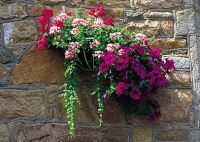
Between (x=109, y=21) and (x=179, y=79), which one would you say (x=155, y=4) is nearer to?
(x=109, y=21)

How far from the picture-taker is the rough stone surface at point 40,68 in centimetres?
322

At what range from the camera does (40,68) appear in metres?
3.23

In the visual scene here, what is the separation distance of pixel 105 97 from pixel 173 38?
30.3 inches

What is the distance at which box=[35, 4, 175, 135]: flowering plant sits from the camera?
2.96m

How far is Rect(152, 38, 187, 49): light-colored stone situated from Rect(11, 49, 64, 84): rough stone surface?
754 millimetres

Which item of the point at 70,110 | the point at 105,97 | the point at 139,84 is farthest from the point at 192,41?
the point at 70,110

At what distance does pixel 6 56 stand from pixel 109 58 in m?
0.83

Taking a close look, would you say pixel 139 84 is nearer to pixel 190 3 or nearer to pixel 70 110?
pixel 70 110

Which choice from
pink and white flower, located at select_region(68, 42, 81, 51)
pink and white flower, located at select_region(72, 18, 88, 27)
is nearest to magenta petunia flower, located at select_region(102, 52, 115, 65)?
pink and white flower, located at select_region(68, 42, 81, 51)

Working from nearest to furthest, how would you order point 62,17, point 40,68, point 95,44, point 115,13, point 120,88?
point 120,88 → point 95,44 → point 62,17 → point 40,68 → point 115,13

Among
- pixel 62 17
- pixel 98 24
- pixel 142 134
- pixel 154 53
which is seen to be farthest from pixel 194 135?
pixel 62 17

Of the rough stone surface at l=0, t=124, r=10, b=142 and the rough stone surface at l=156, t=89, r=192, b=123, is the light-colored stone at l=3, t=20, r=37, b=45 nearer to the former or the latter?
the rough stone surface at l=0, t=124, r=10, b=142

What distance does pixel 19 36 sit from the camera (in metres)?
3.26

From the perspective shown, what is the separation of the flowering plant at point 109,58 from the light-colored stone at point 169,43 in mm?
153
